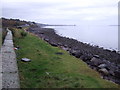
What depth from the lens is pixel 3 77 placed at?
1290 cm

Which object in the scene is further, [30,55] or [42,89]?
[30,55]

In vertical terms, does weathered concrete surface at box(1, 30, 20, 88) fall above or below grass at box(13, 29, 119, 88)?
→ above

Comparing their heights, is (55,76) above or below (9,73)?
below

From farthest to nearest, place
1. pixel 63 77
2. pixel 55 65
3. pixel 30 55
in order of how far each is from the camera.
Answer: pixel 30 55 → pixel 55 65 → pixel 63 77

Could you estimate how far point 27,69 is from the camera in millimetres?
16203

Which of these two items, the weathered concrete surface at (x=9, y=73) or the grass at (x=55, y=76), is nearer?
the weathered concrete surface at (x=9, y=73)

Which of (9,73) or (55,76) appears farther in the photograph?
(55,76)

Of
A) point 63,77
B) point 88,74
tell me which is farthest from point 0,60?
point 88,74

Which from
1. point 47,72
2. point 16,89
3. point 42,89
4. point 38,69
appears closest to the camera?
point 16,89

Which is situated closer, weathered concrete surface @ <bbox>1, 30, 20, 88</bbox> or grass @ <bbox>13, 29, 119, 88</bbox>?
weathered concrete surface @ <bbox>1, 30, 20, 88</bbox>

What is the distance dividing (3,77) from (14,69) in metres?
1.89

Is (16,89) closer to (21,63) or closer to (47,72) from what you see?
(47,72)

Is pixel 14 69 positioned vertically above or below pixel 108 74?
above

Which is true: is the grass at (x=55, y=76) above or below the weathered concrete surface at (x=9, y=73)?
below
